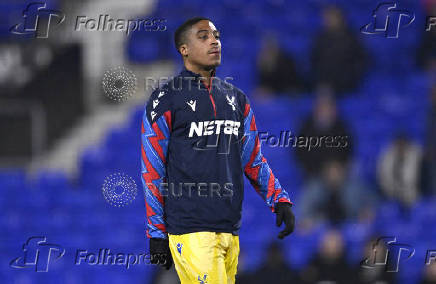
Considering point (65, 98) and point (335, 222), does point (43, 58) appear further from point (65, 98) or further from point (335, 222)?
point (335, 222)

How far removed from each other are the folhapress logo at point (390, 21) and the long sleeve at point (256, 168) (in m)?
5.58

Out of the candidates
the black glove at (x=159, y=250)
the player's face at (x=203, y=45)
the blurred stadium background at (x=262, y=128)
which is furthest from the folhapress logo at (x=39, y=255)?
the player's face at (x=203, y=45)

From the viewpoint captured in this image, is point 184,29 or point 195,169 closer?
point 195,169

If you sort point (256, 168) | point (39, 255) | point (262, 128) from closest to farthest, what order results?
point (256, 168)
point (39, 255)
point (262, 128)

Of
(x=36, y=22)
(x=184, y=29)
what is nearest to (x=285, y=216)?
(x=184, y=29)

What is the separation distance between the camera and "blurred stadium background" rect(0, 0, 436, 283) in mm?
7898

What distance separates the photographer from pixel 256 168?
4562mm

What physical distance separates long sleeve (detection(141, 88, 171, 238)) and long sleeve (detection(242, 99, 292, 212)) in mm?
459

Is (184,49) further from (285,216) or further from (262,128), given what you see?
(262,128)

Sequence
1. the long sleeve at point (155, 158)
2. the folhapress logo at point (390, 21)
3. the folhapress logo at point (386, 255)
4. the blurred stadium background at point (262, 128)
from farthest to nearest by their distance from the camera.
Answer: the folhapress logo at point (390, 21)
the blurred stadium background at point (262, 128)
the folhapress logo at point (386, 255)
the long sleeve at point (155, 158)

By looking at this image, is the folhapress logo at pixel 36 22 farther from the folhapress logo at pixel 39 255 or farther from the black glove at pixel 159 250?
the black glove at pixel 159 250

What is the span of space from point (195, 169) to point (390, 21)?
6353mm

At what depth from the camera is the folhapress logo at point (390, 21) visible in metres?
9.91

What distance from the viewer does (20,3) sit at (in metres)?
11.3
